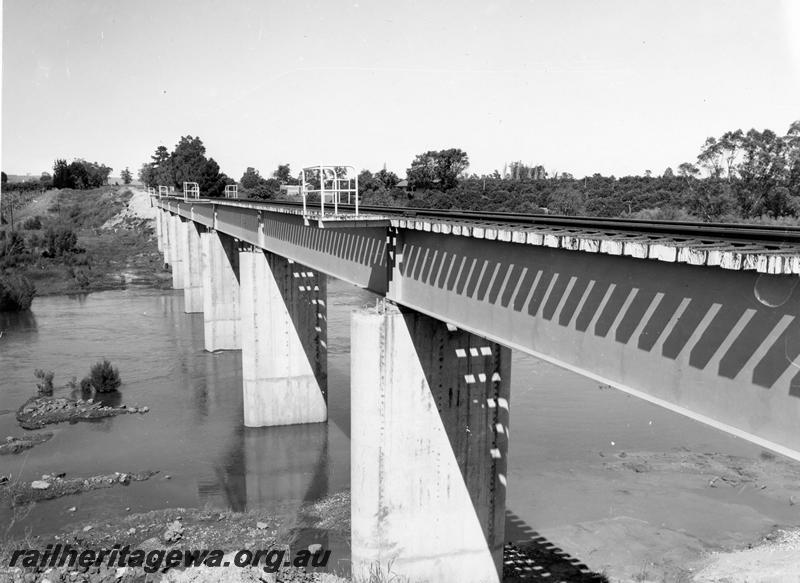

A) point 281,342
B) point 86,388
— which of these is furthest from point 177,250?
point 281,342

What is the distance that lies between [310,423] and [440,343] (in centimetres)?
1242

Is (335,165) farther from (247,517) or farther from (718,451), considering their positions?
(718,451)

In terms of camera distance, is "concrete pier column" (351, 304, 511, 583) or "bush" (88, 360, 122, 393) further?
"bush" (88, 360, 122, 393)

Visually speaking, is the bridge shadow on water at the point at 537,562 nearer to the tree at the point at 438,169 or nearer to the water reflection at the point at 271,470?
the water reflection at the point at 271,470

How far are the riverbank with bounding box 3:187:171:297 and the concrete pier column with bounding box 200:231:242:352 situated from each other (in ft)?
85.1

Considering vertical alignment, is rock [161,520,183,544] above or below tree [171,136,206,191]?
below

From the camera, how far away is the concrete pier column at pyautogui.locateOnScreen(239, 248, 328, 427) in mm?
23891

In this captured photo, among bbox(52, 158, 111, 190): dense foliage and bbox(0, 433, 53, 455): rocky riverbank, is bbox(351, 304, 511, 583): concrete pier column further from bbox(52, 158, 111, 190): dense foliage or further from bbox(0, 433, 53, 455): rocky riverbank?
bbox(52, 158, 111, 190): dense foliage

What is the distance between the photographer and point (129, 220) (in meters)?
97.0

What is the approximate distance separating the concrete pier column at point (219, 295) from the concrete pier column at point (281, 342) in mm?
10747

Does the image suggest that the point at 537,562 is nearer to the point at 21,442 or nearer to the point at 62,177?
the point at 21,442

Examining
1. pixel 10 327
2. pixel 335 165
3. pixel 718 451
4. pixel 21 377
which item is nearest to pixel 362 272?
pixel 335 165

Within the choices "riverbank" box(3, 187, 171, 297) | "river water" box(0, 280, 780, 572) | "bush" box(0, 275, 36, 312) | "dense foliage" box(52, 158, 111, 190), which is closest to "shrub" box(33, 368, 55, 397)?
"river water" box(0, 280, 780, 572)

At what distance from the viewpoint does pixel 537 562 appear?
14898 mm
